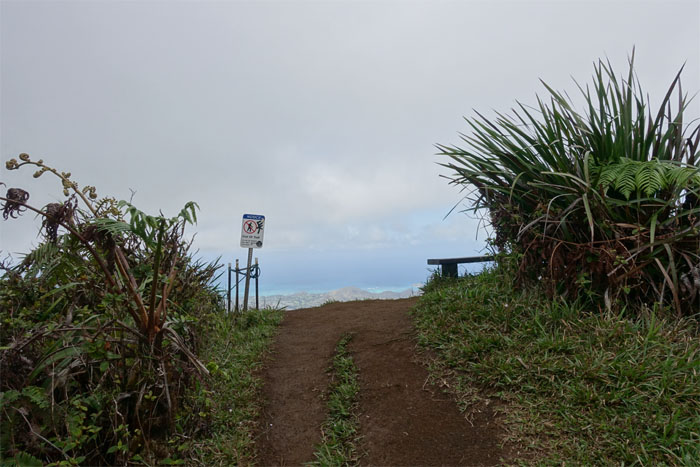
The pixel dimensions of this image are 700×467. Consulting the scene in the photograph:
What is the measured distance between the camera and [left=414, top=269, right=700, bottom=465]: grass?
301cm

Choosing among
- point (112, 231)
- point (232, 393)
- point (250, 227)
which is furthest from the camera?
point (250, 227)

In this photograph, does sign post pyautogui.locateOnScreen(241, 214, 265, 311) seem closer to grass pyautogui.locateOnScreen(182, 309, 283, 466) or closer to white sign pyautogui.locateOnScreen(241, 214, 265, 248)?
white sign pyautogui.locateOnScreen(241, 214, 265, 248)

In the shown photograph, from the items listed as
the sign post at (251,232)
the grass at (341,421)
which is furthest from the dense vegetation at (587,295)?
the sign post at (251,232)

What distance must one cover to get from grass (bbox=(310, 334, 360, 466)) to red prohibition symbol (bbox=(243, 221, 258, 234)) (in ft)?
12.2

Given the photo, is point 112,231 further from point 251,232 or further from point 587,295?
point 251,232

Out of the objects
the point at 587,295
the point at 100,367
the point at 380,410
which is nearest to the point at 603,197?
the point at 587,295

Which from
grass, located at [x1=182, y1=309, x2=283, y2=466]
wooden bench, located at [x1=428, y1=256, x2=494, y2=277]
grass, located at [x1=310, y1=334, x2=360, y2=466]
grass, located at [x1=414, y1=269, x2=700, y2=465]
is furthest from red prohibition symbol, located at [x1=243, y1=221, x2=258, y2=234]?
grass, located at [x1=414, y1=269, x2=700, y2=465]

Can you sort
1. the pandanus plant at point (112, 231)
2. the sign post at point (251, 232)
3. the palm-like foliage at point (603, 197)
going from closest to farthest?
Answer: the pandanus plant at point (112, 231)
the palm-like foliage at point (603, 197)
the sign post at point (251, 232)

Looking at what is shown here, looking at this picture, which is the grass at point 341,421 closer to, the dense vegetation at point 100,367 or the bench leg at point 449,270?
the dense vegetation at point 100,367

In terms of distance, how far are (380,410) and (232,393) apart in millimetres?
1418

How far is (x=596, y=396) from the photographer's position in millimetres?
3326

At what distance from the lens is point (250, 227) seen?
7953 mm

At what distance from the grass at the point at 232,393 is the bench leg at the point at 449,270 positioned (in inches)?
116

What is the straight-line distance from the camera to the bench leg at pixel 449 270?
7664 mm
